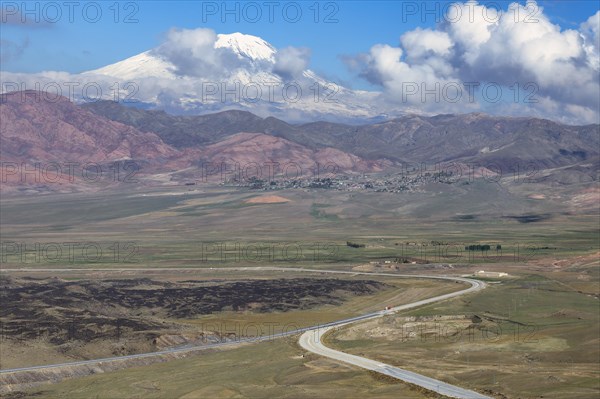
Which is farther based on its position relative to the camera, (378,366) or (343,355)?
(343,355)

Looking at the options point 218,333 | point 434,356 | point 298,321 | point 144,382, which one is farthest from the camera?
point 298,321

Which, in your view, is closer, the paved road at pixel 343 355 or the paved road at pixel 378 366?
the paved road at pixel 378 366

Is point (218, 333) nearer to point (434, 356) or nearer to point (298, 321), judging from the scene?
point (298, 321)

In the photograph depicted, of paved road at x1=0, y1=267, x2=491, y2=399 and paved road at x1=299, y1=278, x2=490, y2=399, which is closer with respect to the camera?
paved road at x1=299, y1=278, x2=490, y2=399

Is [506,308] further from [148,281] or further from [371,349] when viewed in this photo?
[148,281]

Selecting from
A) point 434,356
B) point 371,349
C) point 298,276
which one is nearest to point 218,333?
point 371,349

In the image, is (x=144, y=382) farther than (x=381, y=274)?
No

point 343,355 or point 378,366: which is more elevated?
point 343,355

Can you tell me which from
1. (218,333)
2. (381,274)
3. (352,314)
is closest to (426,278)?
(381,274)

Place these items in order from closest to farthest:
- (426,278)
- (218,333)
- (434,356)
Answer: (434,356) < (218,333) < (426,278)
